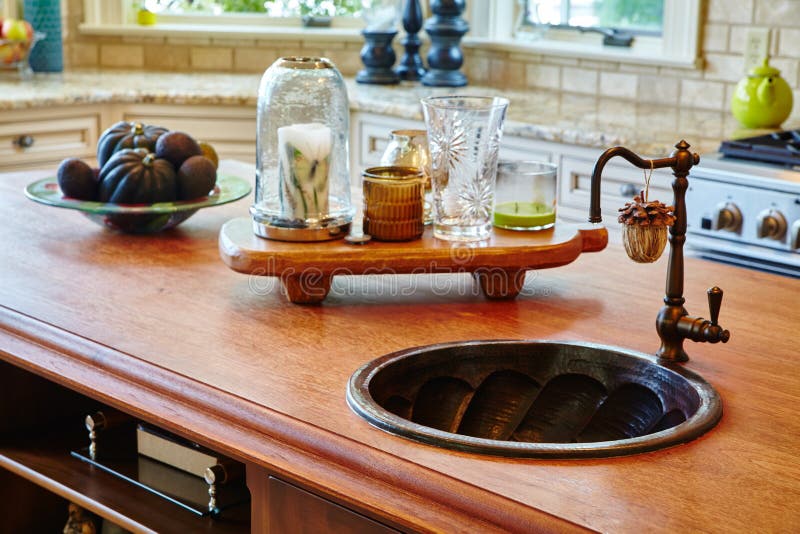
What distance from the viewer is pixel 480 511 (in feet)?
3.25

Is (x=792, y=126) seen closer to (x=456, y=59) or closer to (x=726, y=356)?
(x=456, y=59)

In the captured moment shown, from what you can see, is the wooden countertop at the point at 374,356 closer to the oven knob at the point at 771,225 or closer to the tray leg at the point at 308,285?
the tray leg at the point at 308,285

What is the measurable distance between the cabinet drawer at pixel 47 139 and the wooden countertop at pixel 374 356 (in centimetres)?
170

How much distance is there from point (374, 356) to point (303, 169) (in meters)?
0.37

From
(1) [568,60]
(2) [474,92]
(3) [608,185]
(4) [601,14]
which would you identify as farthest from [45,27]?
(3) [608,185]

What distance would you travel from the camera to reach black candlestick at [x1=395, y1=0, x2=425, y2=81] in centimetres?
421

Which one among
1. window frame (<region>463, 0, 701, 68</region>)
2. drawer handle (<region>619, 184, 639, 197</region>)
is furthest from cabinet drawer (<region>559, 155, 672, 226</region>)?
window frame (<region>463, 0, 701, 68</region>)

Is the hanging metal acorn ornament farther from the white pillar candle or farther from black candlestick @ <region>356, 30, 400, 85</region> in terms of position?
black candlestick @ <region>356, 30, 400, 85</region>

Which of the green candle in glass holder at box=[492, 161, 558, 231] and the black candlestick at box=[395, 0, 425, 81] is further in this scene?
the black candlestick at box=[395, 0, 425, 81]

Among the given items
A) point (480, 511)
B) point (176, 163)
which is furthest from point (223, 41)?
point (480, 511)

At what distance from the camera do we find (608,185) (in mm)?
3068

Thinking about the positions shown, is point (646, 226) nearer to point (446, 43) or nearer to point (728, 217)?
point (728, 217)

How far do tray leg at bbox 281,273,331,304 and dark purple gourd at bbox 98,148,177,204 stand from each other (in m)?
0.47

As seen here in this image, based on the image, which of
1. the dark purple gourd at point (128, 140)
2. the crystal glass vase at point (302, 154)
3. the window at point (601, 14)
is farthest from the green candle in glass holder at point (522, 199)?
the window at point (601, 14)
